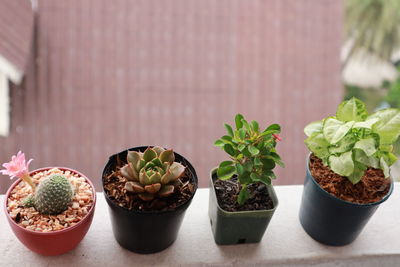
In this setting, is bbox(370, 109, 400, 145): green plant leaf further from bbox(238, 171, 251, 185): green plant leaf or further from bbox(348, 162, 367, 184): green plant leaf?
bbox(238, 171, 251, 185): green plant leaf

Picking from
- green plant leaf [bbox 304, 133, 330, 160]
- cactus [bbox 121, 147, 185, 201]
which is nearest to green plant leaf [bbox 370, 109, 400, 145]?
green plant leaf [bbox 304, 133, 330, 160]

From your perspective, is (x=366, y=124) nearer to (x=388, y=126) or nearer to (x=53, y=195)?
(x=388, y=126)

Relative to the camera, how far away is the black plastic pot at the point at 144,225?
32.7 inches

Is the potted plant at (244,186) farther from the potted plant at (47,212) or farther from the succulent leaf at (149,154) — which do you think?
the potted plant at (47,212)

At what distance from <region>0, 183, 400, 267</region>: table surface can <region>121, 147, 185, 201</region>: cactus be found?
21 cm

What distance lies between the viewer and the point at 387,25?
32.8 feet

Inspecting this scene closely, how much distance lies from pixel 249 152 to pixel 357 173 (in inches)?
9.3

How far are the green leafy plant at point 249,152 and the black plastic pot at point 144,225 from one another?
101 millimetres

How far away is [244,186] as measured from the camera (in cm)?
91

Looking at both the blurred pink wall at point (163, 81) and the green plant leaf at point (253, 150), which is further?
the blurred pink wall at point (163, 81)

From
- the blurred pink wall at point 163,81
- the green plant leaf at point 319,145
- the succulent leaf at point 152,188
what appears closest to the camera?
the succulent leaf at point 152,188

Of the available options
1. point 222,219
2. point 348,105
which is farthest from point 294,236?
point 348,105

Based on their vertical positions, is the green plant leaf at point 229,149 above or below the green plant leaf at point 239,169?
above

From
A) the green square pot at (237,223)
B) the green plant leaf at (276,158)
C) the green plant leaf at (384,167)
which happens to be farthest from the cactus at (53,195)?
the green plant leaf at (384,167)
